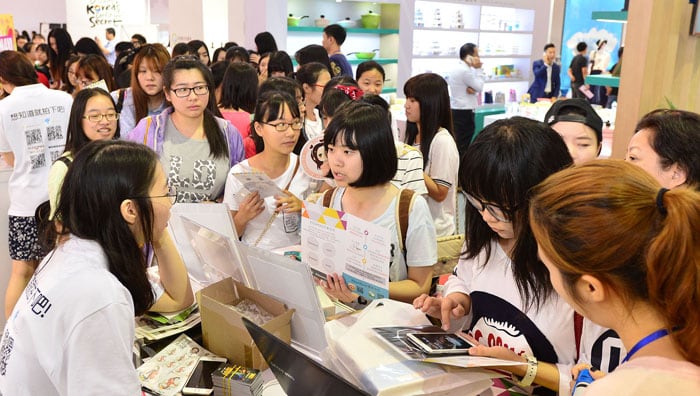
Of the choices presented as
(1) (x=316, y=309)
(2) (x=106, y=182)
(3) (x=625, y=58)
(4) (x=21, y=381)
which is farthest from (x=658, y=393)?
(3) (x=625, y=58)

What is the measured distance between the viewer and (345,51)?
916 cm

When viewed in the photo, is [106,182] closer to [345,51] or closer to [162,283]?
[162,283]

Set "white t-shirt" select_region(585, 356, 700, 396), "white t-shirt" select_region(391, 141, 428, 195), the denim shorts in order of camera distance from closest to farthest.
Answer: "white t-shirt" select_region(585, 356, 700, 396) → "white t-shirt" select_region(391, 141, 428, 195) → the denim shorts

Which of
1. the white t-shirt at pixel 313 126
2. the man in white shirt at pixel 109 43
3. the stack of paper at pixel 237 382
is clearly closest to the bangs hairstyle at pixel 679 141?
the stack of paper at pixel 237 382

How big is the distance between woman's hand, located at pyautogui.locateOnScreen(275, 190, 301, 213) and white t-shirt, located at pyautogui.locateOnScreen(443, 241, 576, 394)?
2.92 feet

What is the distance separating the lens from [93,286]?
4.10ft

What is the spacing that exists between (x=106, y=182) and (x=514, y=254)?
1.00 metres

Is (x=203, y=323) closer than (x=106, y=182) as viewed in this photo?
No

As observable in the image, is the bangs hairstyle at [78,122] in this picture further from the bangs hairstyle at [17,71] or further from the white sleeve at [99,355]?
the white sleeve at [99,355]

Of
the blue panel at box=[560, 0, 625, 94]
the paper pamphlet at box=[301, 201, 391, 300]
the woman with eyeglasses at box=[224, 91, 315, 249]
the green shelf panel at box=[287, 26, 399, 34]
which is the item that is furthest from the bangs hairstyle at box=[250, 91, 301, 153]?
the blue panel at box=[560, 0, 625, 94]

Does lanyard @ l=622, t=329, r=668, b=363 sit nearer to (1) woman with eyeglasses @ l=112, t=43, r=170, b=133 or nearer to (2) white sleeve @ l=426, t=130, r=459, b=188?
(2) white sleeve @ l=426, t=130, r=459, b=188

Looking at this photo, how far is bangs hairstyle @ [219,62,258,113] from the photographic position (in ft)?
12.6

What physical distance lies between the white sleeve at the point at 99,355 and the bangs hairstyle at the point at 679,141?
151 cm

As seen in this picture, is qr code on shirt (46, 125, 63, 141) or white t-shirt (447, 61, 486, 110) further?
white t-shirt (447, 61, 486, 110)
